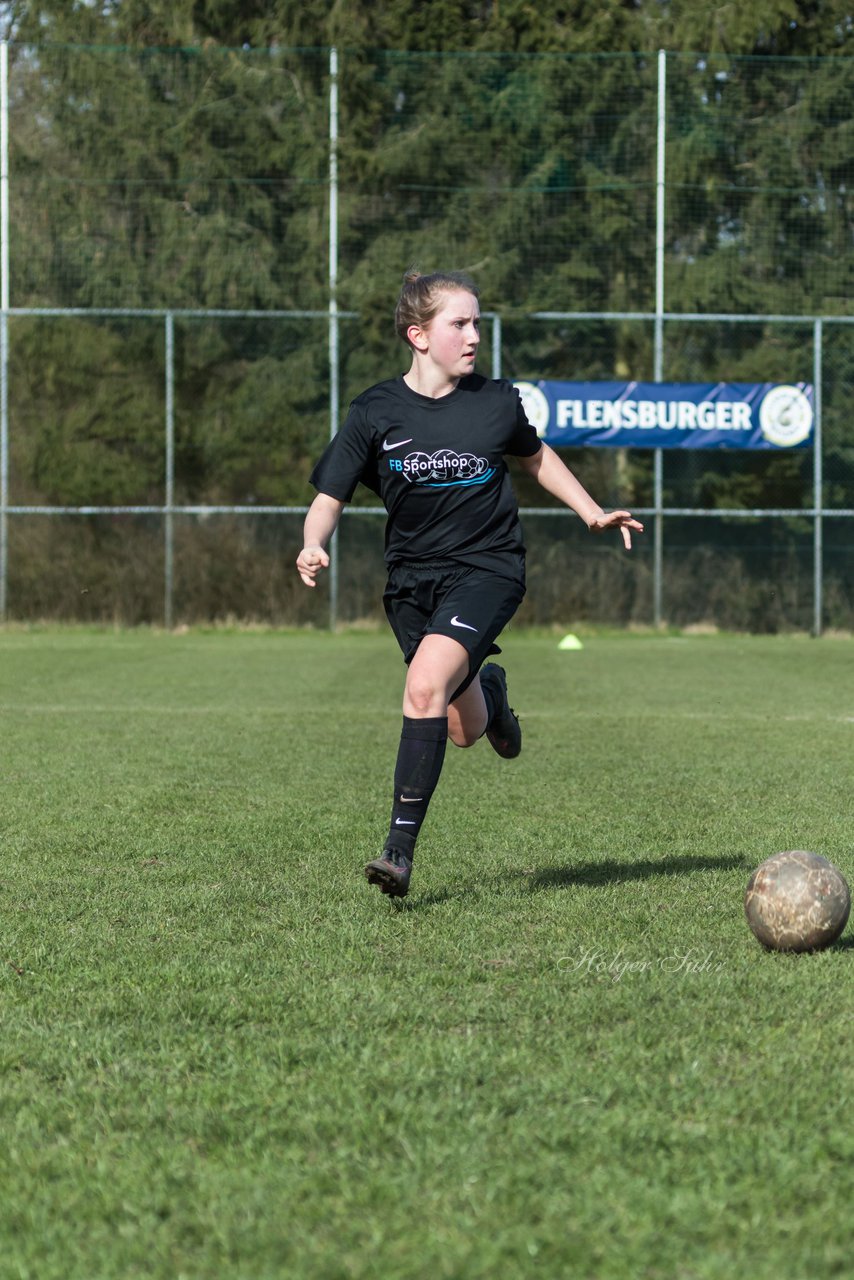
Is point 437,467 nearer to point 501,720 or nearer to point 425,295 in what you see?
point 425,295

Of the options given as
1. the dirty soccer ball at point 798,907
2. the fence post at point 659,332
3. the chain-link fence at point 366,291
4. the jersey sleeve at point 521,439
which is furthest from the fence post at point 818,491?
the dirty soccer ball at point 798,907

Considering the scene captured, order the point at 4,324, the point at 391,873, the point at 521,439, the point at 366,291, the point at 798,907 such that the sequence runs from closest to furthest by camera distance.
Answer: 1. the point at 798,907
2. the point at 391,873
3. the point at 521,439
4. the point at 4,324
5. the point at 366,291

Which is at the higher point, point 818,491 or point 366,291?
point 366,291

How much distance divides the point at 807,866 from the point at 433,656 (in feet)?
4.24

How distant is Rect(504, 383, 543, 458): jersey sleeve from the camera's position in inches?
209

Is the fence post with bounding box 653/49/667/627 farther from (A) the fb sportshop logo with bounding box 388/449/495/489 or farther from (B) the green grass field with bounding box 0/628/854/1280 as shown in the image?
→ (A) the fb sportshop logo with bounding box 388/449/495/489

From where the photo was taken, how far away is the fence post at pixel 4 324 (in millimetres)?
22469

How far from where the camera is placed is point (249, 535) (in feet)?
75.3

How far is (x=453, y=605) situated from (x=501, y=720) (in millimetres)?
824

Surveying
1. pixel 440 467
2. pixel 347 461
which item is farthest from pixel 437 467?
pixel 347 461

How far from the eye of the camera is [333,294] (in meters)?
23.2

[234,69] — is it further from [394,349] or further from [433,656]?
[433,656]

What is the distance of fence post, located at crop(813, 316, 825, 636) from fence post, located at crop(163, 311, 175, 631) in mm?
8668

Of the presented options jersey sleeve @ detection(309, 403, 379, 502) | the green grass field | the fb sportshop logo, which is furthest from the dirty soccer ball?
jersey sleeve @ detection(309, 403, 379, 502)
